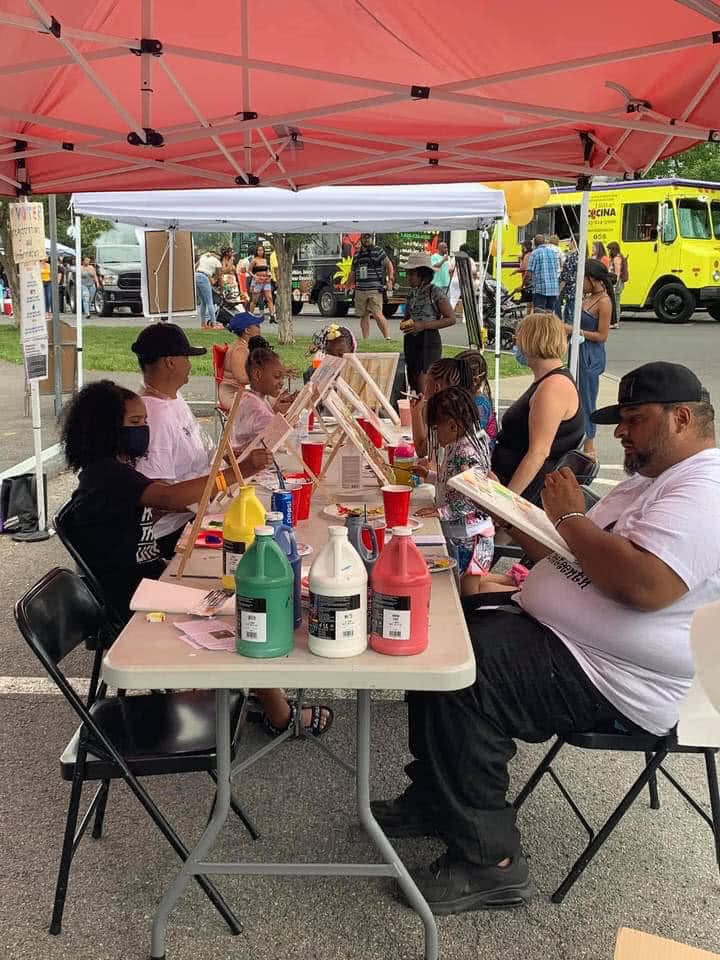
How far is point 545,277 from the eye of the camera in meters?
14.0

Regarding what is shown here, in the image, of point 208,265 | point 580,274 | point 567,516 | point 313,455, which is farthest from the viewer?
point 208,265

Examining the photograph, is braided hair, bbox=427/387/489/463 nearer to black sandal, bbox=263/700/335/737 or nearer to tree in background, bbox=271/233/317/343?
black sandal, bbox=263/700/335/737

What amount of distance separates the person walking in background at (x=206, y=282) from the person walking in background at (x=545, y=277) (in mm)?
6598

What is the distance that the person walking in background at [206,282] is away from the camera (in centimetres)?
1770

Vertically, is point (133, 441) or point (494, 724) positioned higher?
point (133, 441)

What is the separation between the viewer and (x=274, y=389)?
5.86 m

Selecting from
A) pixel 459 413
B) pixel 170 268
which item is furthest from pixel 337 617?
pixel 170 268

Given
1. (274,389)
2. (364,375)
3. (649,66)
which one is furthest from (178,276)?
(649,66)

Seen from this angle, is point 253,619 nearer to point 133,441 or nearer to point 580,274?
point 133,441

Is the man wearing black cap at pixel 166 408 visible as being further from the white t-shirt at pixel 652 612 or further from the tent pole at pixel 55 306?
the tent pole at pixel 55 306

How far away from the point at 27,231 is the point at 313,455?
2764 millimetres

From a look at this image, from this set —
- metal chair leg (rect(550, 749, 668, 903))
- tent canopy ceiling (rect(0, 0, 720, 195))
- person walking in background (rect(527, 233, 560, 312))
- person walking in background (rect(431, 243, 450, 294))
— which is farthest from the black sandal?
person walking in background (rect(431, 243, 450, 294))

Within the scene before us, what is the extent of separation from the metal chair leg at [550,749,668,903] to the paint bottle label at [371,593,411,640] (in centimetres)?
90

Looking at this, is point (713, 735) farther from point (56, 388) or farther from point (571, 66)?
point (56, 388)
